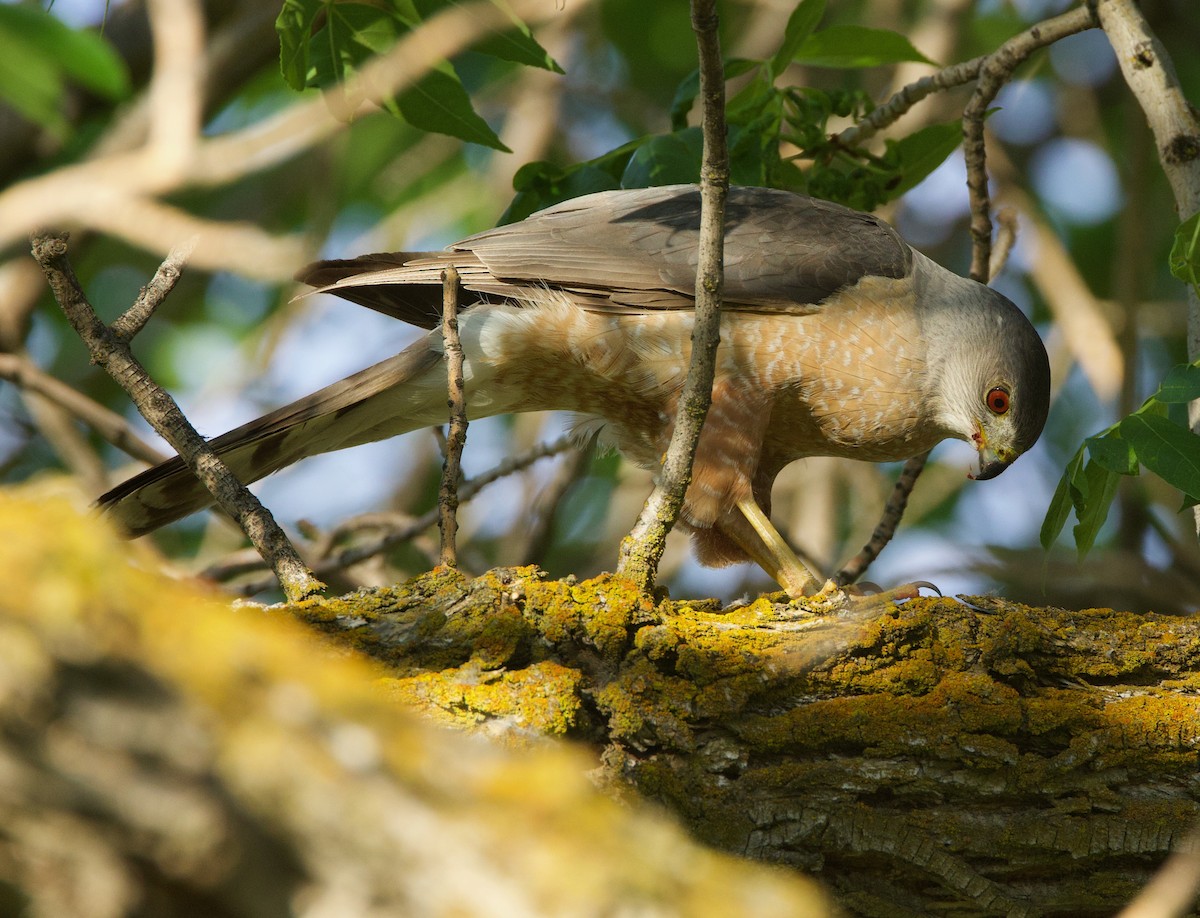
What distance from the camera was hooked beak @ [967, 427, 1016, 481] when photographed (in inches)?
184

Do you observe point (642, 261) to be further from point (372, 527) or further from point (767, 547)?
point (372, 527)

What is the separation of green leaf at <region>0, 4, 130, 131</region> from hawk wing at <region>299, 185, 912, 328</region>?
289 cm

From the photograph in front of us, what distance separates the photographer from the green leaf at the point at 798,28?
12.4 ft

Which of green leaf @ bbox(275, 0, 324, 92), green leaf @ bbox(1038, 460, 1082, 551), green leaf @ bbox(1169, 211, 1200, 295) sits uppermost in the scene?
green leaf @ bbox(275, 0, 324, 92)

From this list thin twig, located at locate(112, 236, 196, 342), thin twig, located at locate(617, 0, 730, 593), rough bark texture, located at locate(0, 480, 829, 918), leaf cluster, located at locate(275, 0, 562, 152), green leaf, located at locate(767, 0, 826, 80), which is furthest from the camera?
green leaf, located at locate(767, 0, 826, 80)

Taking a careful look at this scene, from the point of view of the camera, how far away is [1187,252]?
10.2ft

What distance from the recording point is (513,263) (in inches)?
176

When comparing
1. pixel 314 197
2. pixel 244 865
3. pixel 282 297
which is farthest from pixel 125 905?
pixel 282 297

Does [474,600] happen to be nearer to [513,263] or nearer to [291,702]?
[291,702]

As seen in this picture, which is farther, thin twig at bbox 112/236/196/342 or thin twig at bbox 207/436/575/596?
thin twig at bbox 207/436/575/596

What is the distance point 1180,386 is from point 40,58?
2.60 metres

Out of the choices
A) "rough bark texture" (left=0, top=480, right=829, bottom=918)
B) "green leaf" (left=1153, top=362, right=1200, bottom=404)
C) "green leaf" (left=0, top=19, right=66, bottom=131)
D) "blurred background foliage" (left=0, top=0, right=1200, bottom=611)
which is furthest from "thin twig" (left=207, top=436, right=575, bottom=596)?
"rough bark texture" (left=0, top=480, right=829, bottom=918)

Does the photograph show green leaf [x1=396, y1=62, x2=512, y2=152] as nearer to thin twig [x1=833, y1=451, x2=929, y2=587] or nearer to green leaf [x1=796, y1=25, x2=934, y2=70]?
green leaf [x1=796, y1=25, x2=934, y2=70]

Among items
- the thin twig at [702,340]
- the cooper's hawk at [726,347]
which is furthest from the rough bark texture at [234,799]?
the cooper's hawk at [726,347]
